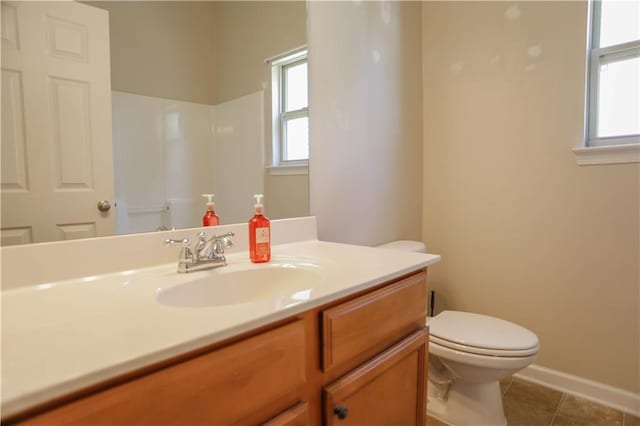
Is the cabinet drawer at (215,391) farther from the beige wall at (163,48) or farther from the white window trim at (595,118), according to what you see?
the white window trim at (595,118)

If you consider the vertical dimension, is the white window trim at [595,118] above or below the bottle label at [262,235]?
above

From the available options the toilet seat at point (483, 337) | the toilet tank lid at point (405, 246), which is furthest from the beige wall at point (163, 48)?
the toilet seat at point (483, 337)

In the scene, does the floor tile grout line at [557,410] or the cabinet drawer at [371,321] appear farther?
the floor tile grout line at [557,410]

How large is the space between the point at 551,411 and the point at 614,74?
5.25 feet

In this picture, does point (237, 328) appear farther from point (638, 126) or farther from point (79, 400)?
point (638, 126)

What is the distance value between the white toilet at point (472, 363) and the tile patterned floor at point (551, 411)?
11 cm

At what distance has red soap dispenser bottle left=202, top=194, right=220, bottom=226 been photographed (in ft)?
3.71

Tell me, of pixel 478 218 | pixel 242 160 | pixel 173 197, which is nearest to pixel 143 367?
pixel 173 197

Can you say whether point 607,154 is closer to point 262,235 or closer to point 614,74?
point 614,74

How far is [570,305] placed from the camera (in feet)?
5.65

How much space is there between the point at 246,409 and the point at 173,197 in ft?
2.25

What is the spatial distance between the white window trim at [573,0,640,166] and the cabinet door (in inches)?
48.2

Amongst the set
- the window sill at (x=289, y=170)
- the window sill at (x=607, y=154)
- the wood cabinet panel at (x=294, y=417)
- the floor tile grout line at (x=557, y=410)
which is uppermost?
the window sill at (x=607, y=154)

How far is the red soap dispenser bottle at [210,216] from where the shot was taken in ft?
3.71
